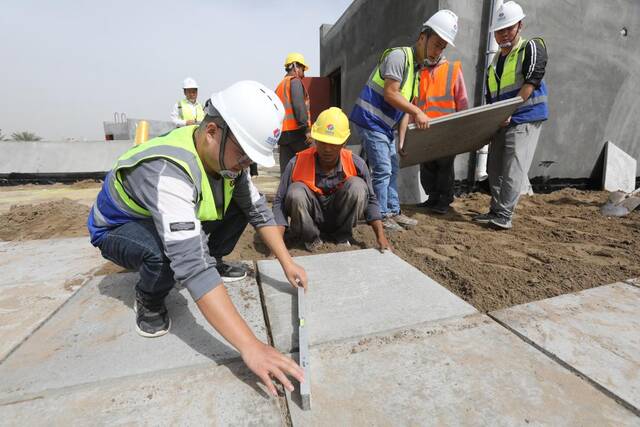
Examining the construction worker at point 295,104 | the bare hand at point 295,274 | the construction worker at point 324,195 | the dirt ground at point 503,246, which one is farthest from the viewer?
the construction worker at point 295,104

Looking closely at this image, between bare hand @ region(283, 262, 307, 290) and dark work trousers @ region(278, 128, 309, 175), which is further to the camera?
dark work trousers @ region(278, 128, 309, 175)

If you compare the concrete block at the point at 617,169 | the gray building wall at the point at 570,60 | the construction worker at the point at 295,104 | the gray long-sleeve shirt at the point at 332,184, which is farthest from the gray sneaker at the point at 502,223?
the concrete block at the point at 617,169

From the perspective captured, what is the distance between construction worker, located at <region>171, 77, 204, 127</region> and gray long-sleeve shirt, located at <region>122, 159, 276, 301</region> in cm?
553

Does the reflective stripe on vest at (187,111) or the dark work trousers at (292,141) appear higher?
the reflective stripe on vest at (187,111)

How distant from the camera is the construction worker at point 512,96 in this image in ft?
9.71

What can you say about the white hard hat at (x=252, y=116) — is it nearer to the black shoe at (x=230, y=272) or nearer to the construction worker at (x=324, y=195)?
the black shoe at (x=230, y=272)

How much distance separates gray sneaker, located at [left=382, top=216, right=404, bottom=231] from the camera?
3189mm

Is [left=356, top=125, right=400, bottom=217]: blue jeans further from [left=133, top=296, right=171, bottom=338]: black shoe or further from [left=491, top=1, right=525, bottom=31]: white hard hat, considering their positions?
[left=133, top=296, right=171, bottom=338]: black shoe

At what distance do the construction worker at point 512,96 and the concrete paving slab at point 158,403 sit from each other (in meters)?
2.91

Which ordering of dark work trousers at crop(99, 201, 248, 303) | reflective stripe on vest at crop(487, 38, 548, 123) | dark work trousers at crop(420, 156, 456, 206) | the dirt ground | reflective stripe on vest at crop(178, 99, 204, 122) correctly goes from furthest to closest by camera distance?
reflective stripe on vest at crop(178, 99, 204, 122) < dark work trousers at crop(420, 156, 456, 206) < reflective stripe on vest at crop(487, 38, 548, 123) < the dirt ground < dark work trousers at crop(99, 201, 248, 303)

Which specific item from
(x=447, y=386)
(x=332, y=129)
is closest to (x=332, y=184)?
(x=332, y=129)

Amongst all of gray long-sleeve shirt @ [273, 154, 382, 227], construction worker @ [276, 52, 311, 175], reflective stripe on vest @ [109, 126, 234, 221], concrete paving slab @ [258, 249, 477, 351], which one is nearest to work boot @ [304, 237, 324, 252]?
gray long-sleeve shirt @ [273, 154, 382, 227]

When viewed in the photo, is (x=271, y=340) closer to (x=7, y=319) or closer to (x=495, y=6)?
(x=7, y=319)

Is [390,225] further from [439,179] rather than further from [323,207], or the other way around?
[439,179]
